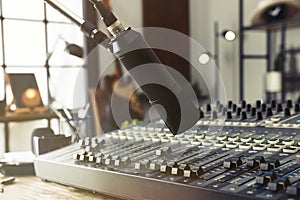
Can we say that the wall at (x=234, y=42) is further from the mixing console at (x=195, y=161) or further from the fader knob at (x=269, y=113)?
the mixing console at (x=195, y=161)

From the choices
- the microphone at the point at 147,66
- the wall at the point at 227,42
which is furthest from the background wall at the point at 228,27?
the microphone at the point at 147,66

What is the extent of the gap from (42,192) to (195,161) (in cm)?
24

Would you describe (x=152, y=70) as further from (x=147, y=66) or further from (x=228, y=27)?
(x=228, y=27)

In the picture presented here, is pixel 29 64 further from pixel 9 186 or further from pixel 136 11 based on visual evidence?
pixel 9 186

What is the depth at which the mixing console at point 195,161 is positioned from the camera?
432 millimetres

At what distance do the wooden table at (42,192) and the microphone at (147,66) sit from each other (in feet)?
0.49

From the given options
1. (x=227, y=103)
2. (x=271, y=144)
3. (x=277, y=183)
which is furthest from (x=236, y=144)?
(x=227, y=103)

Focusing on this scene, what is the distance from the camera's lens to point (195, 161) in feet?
1.72

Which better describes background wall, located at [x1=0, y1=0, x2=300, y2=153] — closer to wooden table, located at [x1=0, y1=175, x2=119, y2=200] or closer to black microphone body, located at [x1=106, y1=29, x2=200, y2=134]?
wooden table, located at [x1=0, y1=175, x2=119, y2=200]

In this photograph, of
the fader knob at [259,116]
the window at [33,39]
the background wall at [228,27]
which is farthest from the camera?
the background wall at [228,27]

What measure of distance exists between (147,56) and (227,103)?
486mm

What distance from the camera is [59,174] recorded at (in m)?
0.61

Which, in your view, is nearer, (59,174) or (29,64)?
(59,174)

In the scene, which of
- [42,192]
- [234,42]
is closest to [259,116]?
[42,192]
